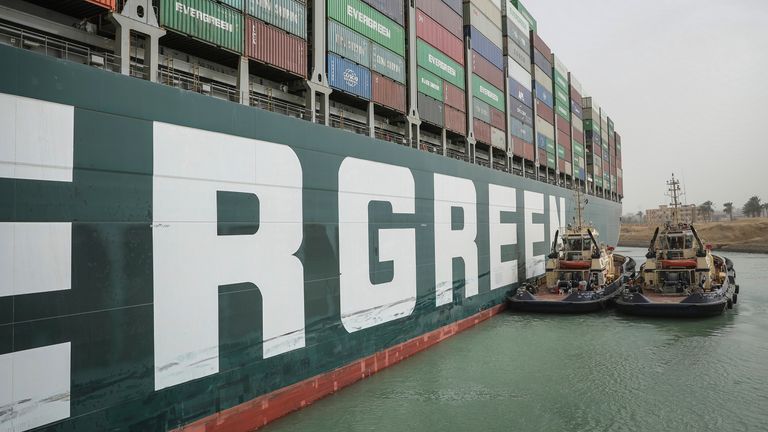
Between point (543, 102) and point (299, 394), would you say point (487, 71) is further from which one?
point (299, 394)

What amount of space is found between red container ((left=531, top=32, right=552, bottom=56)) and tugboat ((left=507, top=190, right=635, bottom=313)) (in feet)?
51.5

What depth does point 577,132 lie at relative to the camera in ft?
141

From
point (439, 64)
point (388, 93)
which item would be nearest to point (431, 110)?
point (439, 64)

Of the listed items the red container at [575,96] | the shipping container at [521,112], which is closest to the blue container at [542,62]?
the shipping container at [521,112]

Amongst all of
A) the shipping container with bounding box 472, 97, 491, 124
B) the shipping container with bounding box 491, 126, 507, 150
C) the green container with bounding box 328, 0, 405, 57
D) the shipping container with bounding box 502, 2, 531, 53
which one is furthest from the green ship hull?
the shipping container with bounding box 502, 2, 531, 53

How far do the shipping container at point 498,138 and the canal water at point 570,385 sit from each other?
10.9 m

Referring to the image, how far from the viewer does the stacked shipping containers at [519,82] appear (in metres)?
27.4

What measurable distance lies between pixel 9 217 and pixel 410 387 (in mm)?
9265

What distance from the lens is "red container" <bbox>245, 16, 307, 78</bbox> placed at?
429 inches

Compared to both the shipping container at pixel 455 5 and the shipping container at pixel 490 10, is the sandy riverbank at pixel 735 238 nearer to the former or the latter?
the shipping container at pixel 490 10

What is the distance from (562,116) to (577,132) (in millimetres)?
5946

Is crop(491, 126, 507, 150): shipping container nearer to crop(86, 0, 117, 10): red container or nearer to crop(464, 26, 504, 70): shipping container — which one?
crop(464, 26, 504, 70): shipping container

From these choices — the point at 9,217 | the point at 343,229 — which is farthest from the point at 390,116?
the point at 9,217

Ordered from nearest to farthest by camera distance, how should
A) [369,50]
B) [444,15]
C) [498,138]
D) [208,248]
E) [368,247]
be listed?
[208,248], [368,247], [369,50], [444,15], [498,138]
